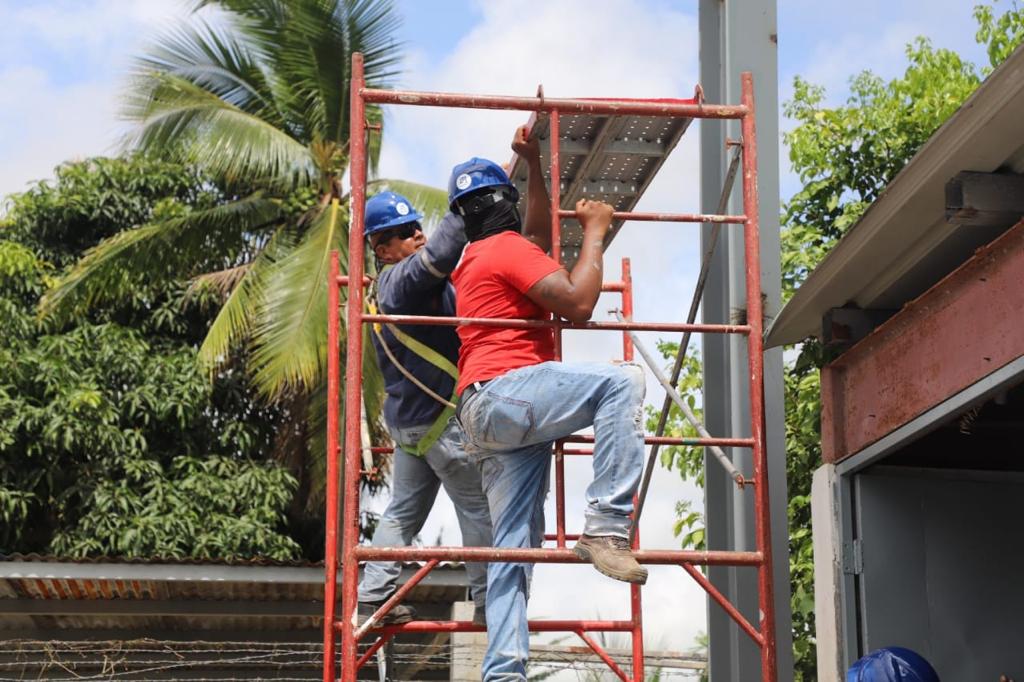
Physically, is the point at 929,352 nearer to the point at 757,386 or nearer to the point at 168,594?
the point at 757,386

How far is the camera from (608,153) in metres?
6.38

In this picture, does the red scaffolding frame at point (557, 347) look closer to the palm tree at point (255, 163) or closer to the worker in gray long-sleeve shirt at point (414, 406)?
the worker in gray long-sleeve shirt at point (414, 406)

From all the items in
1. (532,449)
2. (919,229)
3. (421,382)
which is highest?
(919,229)

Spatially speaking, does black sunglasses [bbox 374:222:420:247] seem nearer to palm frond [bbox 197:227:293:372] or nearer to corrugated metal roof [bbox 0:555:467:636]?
corrugated metal roof [bbox 0:555:467:636]

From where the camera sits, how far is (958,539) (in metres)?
6.11

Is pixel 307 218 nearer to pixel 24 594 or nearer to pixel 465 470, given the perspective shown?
pixel 24 594

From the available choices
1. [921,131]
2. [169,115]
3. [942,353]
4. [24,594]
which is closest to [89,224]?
[169,115]

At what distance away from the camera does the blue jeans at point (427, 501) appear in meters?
6.08

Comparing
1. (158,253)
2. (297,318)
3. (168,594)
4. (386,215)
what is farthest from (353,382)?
(158,253)

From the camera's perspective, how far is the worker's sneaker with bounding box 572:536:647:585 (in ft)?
15.4

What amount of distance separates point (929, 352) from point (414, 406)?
2.14 m

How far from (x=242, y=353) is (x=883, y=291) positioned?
14480 millimetres

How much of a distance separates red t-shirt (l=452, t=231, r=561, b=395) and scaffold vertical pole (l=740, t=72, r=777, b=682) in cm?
78

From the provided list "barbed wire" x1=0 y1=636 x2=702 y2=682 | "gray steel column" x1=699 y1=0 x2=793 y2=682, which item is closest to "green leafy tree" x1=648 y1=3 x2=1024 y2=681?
"barbed wire" x1=0 y1=636 x2=702 y2=682
